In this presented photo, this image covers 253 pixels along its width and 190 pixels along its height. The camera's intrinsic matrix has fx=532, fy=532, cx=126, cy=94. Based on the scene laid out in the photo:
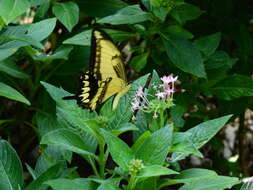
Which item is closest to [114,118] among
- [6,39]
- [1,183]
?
[1,183]

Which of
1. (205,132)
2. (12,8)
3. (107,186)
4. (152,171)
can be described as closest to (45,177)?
(107,186)

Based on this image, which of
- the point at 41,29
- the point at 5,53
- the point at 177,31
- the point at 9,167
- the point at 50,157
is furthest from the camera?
the point at 177,31

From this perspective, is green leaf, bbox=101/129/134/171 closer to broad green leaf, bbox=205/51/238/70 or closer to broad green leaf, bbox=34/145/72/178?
broad green leaf, bbox=34/145/72/178

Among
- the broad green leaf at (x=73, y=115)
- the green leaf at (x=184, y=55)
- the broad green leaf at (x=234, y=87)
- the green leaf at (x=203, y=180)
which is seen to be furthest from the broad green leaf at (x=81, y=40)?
the green leaf at (x=203, y=180)

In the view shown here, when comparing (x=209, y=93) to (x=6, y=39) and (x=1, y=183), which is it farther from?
(x=1, y=183)

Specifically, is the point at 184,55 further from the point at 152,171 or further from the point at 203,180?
the point at 152,171

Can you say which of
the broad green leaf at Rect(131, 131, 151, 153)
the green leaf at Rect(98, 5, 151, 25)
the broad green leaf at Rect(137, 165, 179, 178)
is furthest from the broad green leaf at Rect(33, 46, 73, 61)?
the broad green leaf at Rect(137, 165, 179, 178)
